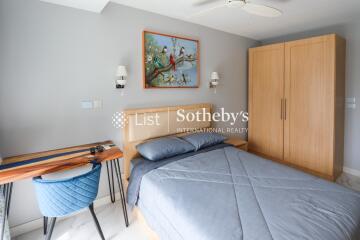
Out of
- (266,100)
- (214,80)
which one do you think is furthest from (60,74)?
(266,100)

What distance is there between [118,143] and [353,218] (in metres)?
2.33

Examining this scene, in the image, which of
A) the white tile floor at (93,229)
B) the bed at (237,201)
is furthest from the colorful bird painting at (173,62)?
the white tile floor at (93,229)

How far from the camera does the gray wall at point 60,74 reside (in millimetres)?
1913

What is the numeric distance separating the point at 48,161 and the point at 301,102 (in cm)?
352

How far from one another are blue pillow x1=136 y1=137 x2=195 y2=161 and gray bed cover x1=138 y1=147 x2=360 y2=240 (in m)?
0.23

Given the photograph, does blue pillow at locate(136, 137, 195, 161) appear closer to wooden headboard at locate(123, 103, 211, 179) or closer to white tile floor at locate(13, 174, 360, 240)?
wooden headboard at locate(123, 103, 211, 179)

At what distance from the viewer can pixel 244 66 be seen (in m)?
3.97

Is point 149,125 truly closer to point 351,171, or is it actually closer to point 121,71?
point 121,71

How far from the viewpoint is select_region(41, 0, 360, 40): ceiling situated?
2.39 metres

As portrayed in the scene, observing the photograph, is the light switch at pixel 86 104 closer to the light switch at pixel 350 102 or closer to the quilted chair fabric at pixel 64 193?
the quilted chair fabric at pixel 64 193

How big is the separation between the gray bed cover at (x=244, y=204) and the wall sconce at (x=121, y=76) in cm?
110

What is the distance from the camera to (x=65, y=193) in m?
1.59

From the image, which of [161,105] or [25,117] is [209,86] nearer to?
[161,105]

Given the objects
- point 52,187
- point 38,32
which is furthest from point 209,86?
point 52,187
